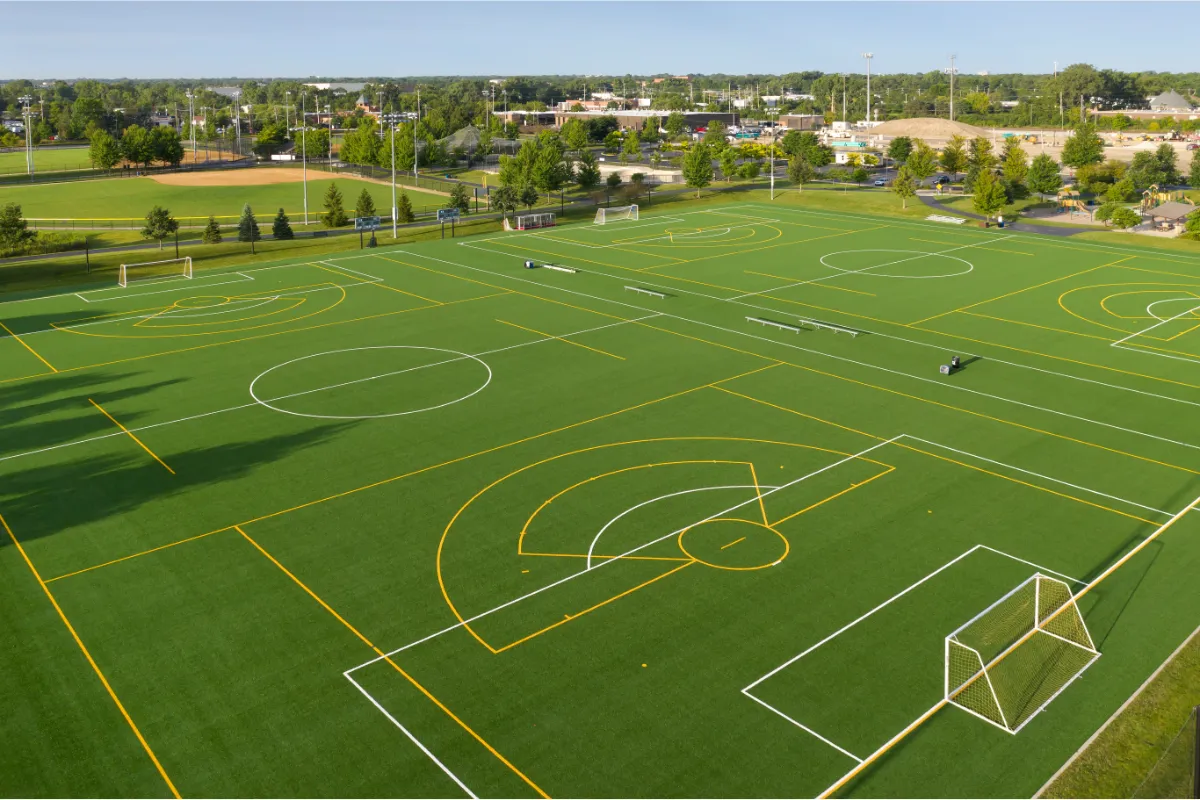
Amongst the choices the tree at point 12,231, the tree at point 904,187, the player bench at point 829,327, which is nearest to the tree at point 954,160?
the tree at point 904,187

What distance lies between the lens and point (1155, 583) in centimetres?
2861

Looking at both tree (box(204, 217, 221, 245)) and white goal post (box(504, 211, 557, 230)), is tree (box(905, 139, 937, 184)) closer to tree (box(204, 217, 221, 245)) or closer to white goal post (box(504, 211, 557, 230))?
white goal post (box(504, 211, 557, 230))

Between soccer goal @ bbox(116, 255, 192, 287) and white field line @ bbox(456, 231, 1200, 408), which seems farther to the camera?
soccer goal @ bbox(116, 255, 192, 287)

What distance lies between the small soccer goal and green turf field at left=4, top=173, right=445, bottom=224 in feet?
131

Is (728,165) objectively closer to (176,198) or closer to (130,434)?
(176,198)

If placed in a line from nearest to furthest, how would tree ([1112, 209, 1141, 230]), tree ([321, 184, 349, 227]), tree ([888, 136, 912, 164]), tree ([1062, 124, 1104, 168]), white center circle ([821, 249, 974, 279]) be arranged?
white center circle ([821, 249, 974, 279]), tree ([1112, 209, 1141, 230]), tree ([321, 184, 349, 227]), tree ([1062, 124, 1104, 168]), tree ([888, 136, 912, 164])

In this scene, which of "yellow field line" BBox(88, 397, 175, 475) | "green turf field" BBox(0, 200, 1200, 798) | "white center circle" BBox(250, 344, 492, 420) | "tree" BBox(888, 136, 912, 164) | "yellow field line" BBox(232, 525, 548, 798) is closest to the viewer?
"yellow field line" BBox(232, 525, 548, 798)

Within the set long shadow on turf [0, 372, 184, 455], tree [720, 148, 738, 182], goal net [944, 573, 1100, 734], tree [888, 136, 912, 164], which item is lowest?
goal net [944, 573, 1100, 734]

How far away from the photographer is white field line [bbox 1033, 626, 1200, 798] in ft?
67.2

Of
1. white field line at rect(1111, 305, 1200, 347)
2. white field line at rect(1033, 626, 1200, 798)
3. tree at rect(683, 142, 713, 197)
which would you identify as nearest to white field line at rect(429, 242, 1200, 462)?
white field line at rect(1111, 305, 1200, 347)

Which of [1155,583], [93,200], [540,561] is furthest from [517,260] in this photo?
[93,200]

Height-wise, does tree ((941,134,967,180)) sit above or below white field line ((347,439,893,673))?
above

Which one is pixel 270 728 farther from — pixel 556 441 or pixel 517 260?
pixel 517 260

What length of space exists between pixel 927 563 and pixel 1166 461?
1563 cm
